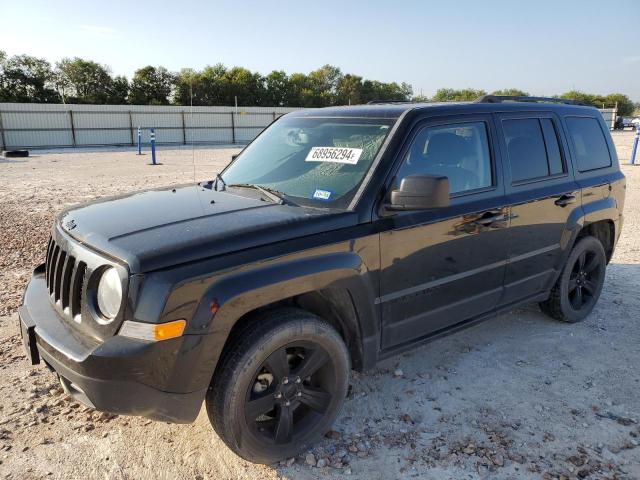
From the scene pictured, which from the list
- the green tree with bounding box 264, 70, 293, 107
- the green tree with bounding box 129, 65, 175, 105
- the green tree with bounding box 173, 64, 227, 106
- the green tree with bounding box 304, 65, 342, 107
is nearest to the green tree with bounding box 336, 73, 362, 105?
the green tree with bounding box 304, 65, 342, 107

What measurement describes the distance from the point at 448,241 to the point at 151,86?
47777mm

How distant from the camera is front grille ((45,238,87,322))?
8.54 ft

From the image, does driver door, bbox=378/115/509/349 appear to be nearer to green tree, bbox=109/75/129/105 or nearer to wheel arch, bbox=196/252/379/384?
wheel arch, bbox=196/252/379/384

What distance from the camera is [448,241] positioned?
3.33 meters

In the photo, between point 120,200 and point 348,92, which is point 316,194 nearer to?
point 120,200

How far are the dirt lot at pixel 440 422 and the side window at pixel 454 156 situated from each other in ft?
4.66

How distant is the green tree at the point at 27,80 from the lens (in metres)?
42.8

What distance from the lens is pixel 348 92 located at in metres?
62.6

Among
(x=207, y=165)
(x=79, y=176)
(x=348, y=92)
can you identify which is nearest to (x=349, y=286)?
(x=79, y=176)

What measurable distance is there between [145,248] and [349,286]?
108 cm

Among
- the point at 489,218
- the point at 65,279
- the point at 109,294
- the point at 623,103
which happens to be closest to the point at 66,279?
the point at 65,279

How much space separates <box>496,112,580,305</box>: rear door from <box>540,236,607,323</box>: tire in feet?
0.79

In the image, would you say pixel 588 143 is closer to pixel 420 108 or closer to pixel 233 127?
pixel 420 108

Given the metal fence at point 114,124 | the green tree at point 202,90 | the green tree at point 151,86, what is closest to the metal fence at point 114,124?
the metal fence at point 114,124
